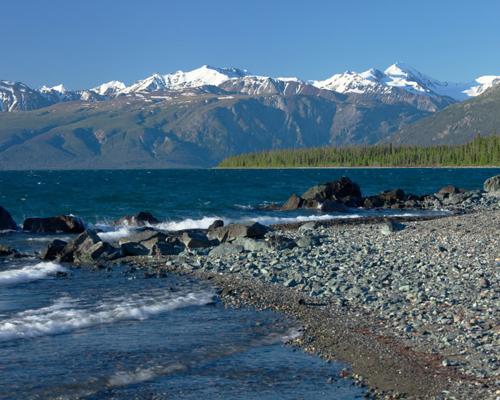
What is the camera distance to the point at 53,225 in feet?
131

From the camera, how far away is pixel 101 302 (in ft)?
59.3

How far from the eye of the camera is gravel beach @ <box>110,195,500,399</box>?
11.4m

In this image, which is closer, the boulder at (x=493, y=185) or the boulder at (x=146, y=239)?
the boulder at (x=146, y=239)

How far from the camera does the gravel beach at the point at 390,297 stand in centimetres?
1140

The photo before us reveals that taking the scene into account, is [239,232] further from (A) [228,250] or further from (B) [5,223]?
(B) [5,223]

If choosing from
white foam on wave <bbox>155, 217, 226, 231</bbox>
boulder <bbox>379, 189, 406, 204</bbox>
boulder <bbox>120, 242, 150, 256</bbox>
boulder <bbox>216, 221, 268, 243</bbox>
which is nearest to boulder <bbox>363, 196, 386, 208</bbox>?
boulder <bbox>379, 189, 406, 204</bbox>

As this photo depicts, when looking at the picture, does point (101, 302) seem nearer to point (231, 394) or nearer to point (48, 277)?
point (48, 277)

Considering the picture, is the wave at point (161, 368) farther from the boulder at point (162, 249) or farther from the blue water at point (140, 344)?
the boulder at point (162, 249)

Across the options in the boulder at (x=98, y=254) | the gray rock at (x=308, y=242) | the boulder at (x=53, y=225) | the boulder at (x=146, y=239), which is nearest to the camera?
the boulder at (x=98, y=254)

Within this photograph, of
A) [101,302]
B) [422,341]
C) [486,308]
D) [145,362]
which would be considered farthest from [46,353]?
[486,308]

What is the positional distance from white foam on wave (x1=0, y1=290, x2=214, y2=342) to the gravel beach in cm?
184

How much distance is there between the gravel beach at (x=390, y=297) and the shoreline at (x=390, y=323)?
1.0 inches

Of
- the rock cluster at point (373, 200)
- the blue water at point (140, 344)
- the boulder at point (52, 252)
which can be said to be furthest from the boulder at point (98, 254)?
the rock cluster at point (373, 200)

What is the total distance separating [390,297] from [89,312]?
31.5ft
